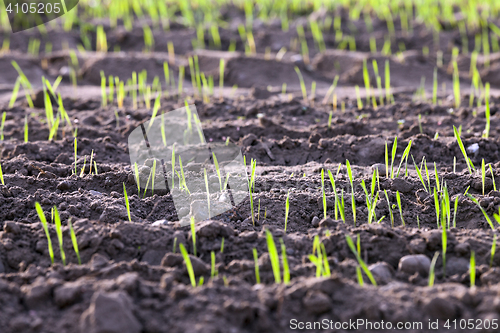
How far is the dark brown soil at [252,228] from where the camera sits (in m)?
1.15

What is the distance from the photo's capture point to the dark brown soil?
115cm

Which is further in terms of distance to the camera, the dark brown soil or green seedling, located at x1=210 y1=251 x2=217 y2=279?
green seedling, located at x1=210 y1=251 x2=217 y2=279

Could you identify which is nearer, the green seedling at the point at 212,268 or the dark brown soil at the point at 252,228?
the dark brown soil at the point at 252,228

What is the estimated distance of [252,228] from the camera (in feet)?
5.51

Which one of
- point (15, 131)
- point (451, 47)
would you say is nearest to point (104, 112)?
→ point (15, 131)

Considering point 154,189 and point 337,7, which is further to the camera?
point 337,7

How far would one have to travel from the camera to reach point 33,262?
57.3 inches

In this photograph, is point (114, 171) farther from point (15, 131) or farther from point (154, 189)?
point (15, 131)

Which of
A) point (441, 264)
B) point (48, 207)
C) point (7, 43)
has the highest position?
point (7, 43)

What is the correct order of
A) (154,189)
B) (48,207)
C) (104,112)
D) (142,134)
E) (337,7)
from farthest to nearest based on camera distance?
(337,7), (104,112), (142,134), (154,189), (48,207)

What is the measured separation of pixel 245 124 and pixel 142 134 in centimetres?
60

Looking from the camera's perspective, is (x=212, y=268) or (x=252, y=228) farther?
(x=252, y=228)

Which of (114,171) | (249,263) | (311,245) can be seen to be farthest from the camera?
(114,171)

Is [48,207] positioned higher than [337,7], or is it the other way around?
[337,7]
